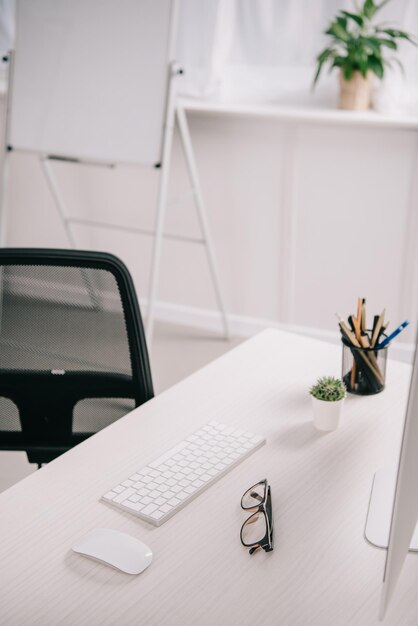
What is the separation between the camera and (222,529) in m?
1.02

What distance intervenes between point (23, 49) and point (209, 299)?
123 cm

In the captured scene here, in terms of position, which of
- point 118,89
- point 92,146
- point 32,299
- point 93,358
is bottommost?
point 93,358

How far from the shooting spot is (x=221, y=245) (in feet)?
10.9

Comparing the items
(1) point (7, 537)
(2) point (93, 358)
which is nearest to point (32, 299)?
(2) point (93, 358)

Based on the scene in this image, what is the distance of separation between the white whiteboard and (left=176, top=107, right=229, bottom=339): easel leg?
0.18 metres

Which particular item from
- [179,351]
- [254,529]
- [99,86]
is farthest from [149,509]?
[179,351]

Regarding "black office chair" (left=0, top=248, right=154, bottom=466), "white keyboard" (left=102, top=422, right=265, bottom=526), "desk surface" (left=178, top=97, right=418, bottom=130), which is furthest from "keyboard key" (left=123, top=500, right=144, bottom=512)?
"desk surface" (left=178, top=97, right=418, bottom=130)

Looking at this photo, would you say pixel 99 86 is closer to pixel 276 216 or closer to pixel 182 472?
pixel 276 216

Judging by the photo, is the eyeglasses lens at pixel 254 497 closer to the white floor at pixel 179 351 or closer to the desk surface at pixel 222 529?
the desk surface at pixel 222 529

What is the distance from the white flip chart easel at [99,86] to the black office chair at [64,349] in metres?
1.31

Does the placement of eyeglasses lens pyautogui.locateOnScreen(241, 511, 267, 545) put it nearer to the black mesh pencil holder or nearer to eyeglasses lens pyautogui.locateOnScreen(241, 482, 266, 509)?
eyeglasses lens pyautogui.locateOnScreen(241, 482, 266, 509)

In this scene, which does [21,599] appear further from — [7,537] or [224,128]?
[224,128]

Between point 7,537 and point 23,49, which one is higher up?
point 23,49

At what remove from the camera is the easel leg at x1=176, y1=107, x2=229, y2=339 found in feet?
9.57
